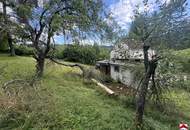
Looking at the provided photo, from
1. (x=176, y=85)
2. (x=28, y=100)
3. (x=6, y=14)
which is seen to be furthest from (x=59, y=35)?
(x=176, y=85)

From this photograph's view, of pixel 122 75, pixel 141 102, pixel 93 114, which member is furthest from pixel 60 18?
pixel 141 102

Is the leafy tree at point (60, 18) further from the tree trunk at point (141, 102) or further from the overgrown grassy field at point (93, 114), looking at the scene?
the tree trunk at point (141, 102)

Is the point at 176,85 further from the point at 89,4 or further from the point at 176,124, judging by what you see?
the point at 89,4

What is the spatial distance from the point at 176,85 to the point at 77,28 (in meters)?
7.39

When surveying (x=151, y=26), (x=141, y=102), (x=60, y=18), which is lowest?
(x=141, y=102)

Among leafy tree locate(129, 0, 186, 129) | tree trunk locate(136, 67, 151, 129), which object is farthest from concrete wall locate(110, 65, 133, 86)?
tree trunk locate(136, 67, 151, 129)

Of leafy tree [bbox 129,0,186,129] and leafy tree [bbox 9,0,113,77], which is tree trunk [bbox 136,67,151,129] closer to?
leafy tree [bbox 129,0,186,129]

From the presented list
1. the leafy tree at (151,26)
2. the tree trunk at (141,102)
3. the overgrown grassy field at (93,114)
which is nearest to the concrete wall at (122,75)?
the overgrown grassy field at (93,114)

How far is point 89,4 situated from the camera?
15.3 m

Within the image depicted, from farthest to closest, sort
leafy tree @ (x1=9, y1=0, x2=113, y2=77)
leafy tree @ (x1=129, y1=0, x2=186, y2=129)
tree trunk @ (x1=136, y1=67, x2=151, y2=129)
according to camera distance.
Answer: leafy tree @ (x1=9, y1=0, x2=113, y2=77) → tree trunk @ (x1=136, y1=67, x2=151, y2=129) → leafy tree @ (x1=129, y1=0, x2=186, y2=129)

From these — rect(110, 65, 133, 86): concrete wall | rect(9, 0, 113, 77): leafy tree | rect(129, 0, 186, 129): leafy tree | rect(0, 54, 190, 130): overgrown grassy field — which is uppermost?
rect(9, 0, 113, 77): leafy tree

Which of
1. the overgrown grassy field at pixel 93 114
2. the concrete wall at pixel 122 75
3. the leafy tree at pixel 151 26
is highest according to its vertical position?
the leafy tree at pixel 151 26

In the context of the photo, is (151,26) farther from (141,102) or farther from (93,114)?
(93,114)

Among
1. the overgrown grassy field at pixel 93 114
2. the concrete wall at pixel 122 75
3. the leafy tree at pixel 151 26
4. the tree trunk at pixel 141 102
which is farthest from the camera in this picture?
the concrete wall at pixel 122 75
